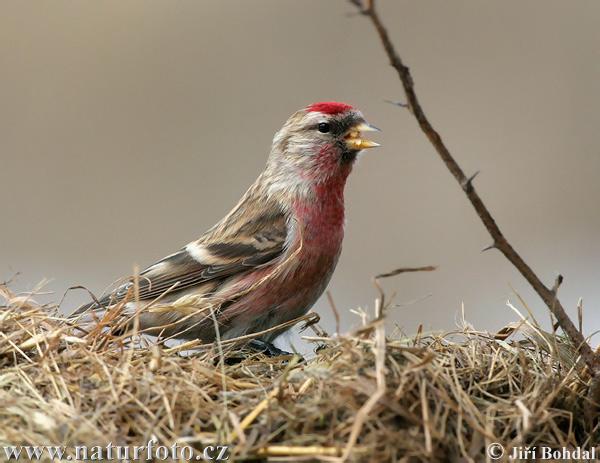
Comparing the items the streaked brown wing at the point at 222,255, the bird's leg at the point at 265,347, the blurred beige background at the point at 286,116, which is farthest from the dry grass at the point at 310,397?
the blurred beige background at the point at 286,116

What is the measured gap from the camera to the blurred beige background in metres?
6.04

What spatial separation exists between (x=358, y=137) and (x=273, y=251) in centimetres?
60

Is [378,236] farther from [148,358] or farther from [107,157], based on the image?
[148,358]

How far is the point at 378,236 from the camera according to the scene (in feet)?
19.8

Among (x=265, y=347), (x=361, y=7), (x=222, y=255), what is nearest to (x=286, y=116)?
(x=222, y=255)

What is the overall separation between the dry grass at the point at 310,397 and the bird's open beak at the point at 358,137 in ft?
4.26

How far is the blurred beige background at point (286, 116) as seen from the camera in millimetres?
6039

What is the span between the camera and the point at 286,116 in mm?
6418

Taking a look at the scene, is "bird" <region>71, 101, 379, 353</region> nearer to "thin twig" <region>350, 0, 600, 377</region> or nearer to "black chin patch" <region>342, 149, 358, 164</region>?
"black chin patch" <region>342, 149, 358, 164</region>

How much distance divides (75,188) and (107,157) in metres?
0.31

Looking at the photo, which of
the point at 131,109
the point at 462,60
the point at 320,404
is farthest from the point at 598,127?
the point at 320,404

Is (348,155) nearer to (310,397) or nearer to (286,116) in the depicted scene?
(310,397)

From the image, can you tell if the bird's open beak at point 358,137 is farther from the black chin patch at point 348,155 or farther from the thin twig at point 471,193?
the thin twig at point 471,193

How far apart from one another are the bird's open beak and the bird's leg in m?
0.93
